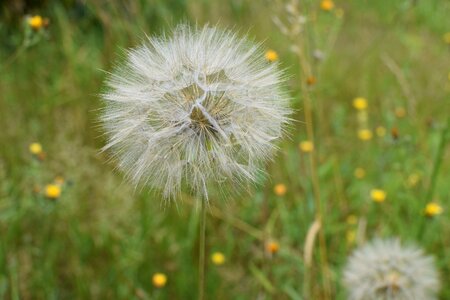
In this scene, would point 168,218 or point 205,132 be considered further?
point 168,218

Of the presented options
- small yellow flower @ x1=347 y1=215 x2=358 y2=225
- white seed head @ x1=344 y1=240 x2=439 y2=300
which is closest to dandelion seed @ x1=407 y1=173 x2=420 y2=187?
small yellow flower @ x1=347 y1=215 x2=358 y2=225

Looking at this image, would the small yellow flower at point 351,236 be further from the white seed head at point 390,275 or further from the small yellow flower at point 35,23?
the small yellow flower at point 35,23

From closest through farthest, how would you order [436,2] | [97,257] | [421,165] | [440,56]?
[97,257], [421,165], [440,56], [436,2]

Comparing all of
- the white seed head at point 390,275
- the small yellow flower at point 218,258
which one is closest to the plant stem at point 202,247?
the white seed head at point 390,275

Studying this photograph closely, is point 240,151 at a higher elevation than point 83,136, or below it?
below

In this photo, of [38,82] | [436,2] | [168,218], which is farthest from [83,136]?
[436,2]

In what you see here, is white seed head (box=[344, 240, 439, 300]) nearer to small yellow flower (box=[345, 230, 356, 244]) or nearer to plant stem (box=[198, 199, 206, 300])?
small yellow flower (box=[345, 230, 356, 244])

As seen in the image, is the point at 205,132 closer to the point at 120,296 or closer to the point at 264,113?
the point at 264,113
